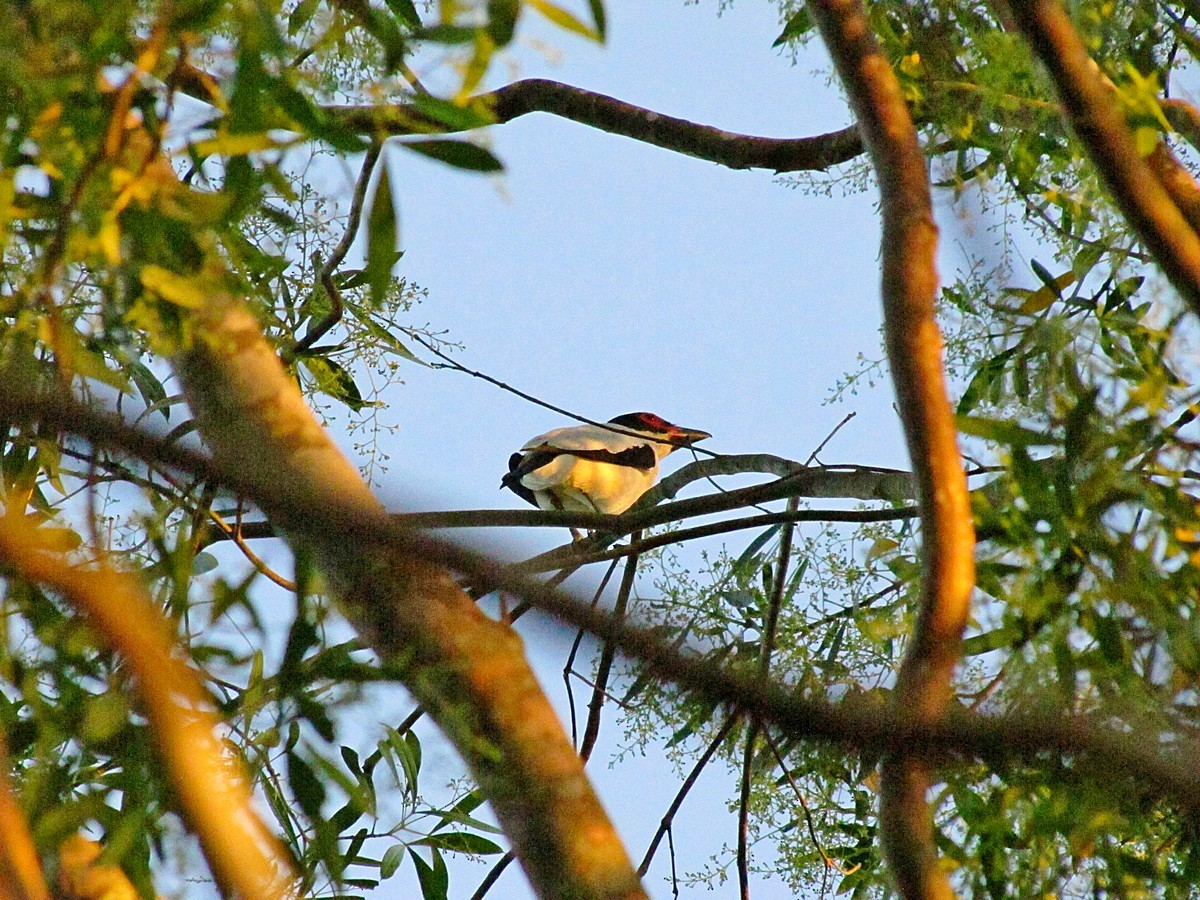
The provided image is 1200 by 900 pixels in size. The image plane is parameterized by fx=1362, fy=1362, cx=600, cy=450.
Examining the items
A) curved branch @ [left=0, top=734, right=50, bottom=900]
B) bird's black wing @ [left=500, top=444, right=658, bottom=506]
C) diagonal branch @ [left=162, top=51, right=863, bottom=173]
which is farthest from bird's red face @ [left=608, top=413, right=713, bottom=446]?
curved branch @ [left=0, top=734, right=50, bottom=900]

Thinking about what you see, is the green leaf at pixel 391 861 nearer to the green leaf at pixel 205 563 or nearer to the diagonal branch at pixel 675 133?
the green leaf at pixel 205 563

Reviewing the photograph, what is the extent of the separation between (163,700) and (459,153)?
333 mm

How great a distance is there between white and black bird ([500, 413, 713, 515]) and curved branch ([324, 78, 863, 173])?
1435 millimetres

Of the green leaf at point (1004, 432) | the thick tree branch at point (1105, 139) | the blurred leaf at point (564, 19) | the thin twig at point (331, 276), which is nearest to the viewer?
the blurred leaf at point (564, 19)

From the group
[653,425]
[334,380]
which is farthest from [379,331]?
[653,425]

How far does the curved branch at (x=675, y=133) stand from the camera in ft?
6.15

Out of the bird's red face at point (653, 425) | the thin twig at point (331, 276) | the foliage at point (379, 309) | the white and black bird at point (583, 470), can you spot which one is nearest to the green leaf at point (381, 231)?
the foliage at point (379, 309)

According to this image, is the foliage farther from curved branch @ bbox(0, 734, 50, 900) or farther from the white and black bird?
the white and black bird

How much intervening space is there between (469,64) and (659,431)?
3046 mm

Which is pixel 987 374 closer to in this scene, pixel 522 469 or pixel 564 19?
pixel 564 19

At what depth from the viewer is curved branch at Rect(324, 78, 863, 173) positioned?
188 centimetres

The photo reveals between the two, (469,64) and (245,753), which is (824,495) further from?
(469,64)

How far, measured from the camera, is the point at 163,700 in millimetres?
603

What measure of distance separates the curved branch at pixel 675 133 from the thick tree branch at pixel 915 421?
0.90m
